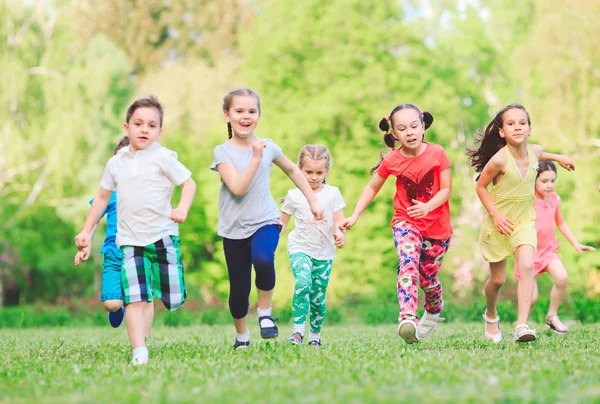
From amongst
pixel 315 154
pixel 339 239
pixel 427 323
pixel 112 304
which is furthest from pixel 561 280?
pixel 112 304

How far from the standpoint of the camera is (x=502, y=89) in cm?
3759

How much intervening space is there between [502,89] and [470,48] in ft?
8.03

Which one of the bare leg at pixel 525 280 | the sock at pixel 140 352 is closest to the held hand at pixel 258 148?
the sock at pixel 140 352

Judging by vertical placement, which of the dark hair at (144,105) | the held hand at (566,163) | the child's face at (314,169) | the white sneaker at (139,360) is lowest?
the white sneaker at (139,360)

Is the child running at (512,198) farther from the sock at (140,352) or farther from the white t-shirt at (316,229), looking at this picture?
the sock at (140,352)

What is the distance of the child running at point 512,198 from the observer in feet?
24.8

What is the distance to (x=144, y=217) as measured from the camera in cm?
661

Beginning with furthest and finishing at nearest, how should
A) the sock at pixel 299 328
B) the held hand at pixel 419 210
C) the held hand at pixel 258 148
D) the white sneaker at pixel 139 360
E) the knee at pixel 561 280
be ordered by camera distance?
the knee at pixel 561 280, the sock at pixel 299 328, the held hand at pixel 419 210, the held hand at pixel 258 148, the white sneaker at pixel 139 360

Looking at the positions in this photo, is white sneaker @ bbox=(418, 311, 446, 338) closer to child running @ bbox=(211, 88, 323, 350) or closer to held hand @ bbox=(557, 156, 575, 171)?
child running @ bbox=(211, 88, 323, 350)

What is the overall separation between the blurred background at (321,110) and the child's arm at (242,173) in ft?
42.3

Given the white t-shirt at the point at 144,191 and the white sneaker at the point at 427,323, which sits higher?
the white t-shirt at the point at 144,191

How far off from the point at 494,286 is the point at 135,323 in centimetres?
369

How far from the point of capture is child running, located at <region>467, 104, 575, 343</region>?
7.55 meters

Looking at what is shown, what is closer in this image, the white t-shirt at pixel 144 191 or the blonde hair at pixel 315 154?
the white t-shirt at pixel 144 191
